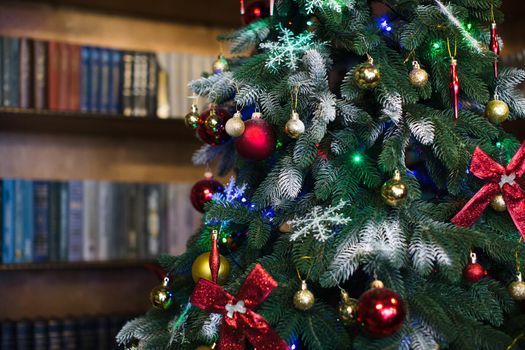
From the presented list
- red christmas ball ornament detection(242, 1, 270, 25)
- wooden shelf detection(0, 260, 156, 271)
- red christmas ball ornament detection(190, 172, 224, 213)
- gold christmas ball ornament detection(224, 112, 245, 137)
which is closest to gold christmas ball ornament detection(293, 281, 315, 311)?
gold christmas ball ornament detection(224, 112, 245, 137)

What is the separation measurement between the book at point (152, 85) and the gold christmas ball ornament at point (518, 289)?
123cm

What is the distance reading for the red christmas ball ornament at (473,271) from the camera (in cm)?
81

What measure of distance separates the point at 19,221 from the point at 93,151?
393mm

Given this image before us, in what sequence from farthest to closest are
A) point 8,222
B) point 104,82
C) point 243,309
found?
point 104,82 → point 8,222 → point 243,309

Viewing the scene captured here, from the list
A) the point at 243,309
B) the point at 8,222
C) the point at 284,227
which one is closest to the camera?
the point at 243,309

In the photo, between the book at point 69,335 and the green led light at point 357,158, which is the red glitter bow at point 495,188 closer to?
the green led light at point 357,158

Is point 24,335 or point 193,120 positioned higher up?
point 193,120

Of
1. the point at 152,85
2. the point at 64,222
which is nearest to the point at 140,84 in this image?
the point at 152,85

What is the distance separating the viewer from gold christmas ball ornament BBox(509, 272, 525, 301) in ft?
2.72

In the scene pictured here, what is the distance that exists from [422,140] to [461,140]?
0.07 metres

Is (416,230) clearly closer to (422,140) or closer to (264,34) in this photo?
(422,140)

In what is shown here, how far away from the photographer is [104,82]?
175 cm

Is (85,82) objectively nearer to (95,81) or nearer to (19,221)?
(95,81)

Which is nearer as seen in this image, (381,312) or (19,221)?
(381,312)
